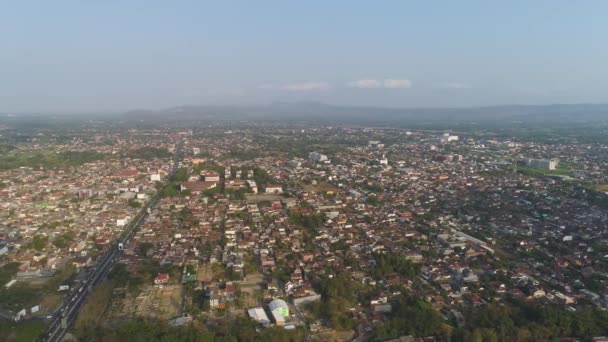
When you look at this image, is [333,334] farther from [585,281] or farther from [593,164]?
[593,164]

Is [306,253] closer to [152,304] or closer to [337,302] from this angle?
[337,302]

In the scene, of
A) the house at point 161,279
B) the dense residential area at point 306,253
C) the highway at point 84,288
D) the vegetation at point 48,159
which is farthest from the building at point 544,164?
the vegetation at point 48,159

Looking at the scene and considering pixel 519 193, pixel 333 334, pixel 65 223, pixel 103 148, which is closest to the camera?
pixel 333 334

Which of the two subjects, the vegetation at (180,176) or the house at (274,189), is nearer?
the house at (274,189)

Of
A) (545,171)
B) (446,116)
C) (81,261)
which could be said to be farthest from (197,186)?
(446,116)

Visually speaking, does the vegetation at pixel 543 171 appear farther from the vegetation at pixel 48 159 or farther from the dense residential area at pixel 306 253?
the vegetation at pixel 48 159

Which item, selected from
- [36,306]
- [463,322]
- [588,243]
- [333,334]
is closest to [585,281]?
[588,243]
